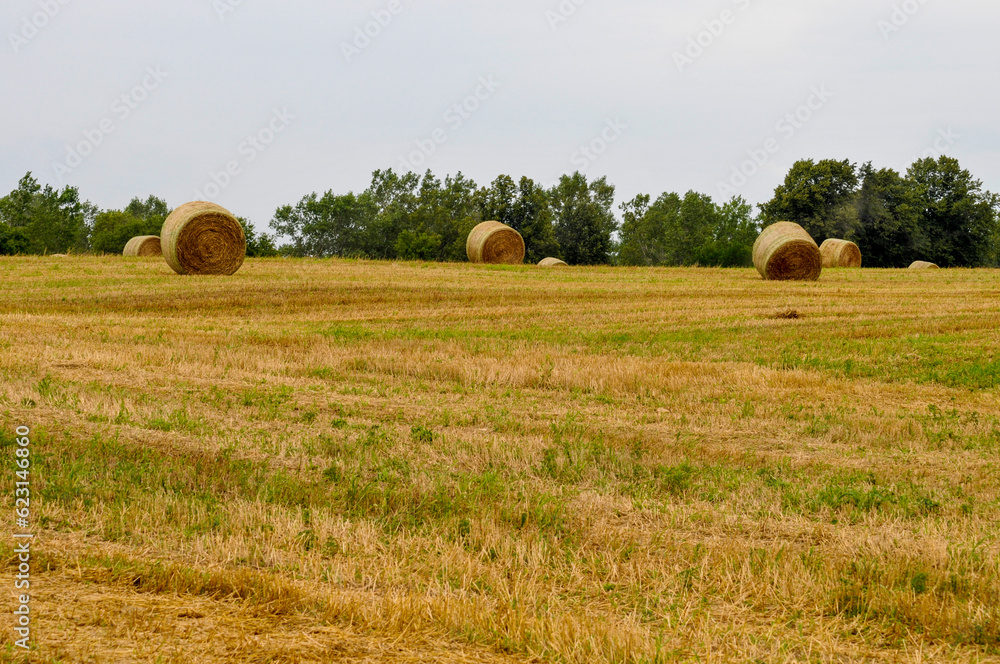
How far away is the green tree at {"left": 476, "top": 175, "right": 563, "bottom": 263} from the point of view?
6222 cm

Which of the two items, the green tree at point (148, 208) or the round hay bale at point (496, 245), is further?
the green tree at point (148, 208)

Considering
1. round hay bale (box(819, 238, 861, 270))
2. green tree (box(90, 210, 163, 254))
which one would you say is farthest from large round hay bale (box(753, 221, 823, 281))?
green tree (box(90, 210, 163, 254))

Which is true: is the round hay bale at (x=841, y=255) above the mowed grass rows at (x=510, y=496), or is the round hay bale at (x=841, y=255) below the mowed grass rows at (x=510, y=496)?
above

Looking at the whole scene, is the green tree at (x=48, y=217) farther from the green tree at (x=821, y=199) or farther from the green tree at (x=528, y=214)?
the green tree at (x=821, y=199)

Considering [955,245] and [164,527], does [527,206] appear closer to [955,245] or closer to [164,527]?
[955,245]

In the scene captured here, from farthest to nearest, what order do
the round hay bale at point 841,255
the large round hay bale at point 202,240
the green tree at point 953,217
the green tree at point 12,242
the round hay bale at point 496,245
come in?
the green tree at point 953,217 → the green tree at point 12,242 → the round hay bale at point 841,255 → the round hay bale at point 496,245 → the large round hay bale at point 202,240

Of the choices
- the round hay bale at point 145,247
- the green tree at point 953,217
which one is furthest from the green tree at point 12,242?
the green tree at point 953,217

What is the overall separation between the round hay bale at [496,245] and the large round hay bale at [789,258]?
11.1 metres

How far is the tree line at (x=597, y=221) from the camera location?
190 ft

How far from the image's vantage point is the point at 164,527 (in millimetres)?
5453

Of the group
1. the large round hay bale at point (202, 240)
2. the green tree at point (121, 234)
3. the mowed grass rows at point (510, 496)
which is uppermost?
the green tree at point (121, 234)

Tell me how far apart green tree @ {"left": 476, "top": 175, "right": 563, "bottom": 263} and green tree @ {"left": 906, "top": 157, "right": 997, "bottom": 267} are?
25.1m

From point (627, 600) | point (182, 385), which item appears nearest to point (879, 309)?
point (182, 385)

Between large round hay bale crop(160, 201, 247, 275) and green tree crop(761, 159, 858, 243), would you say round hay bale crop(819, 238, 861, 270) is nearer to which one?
green tree crop(761, 159, 858, 243)
